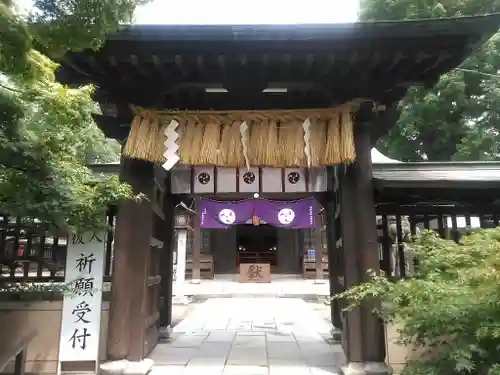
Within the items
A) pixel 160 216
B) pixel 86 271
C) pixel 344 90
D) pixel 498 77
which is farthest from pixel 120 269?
pixel 498 77

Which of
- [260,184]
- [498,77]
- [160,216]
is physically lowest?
[160,216]

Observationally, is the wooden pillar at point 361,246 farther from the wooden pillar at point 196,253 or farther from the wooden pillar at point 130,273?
the wooden pillar at point 196,253

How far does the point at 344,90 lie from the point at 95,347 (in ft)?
15.5

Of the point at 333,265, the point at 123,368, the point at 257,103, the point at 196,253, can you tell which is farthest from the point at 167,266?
the point at 196,253

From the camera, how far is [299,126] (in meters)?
5.49

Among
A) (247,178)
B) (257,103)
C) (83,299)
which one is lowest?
(83,299)

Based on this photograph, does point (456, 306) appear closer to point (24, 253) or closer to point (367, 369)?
point (367, 369)

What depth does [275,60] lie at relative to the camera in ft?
16.7

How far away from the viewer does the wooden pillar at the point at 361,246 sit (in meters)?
5.14

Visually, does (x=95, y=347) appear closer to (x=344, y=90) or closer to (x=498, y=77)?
(x=344, y=90)

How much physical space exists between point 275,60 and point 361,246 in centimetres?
266

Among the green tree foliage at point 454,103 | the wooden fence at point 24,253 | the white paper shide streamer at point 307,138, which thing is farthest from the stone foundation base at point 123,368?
the green tree foliage at point 454,103

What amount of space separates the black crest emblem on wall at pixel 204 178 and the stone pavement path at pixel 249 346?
279 centimetres

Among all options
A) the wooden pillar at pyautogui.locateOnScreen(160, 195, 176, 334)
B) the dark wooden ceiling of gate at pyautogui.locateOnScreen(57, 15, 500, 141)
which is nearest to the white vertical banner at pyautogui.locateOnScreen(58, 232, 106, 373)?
the dark wooden ceiling of gate at pyautogui.locateOnScreen(57, 15, 500, 141)
